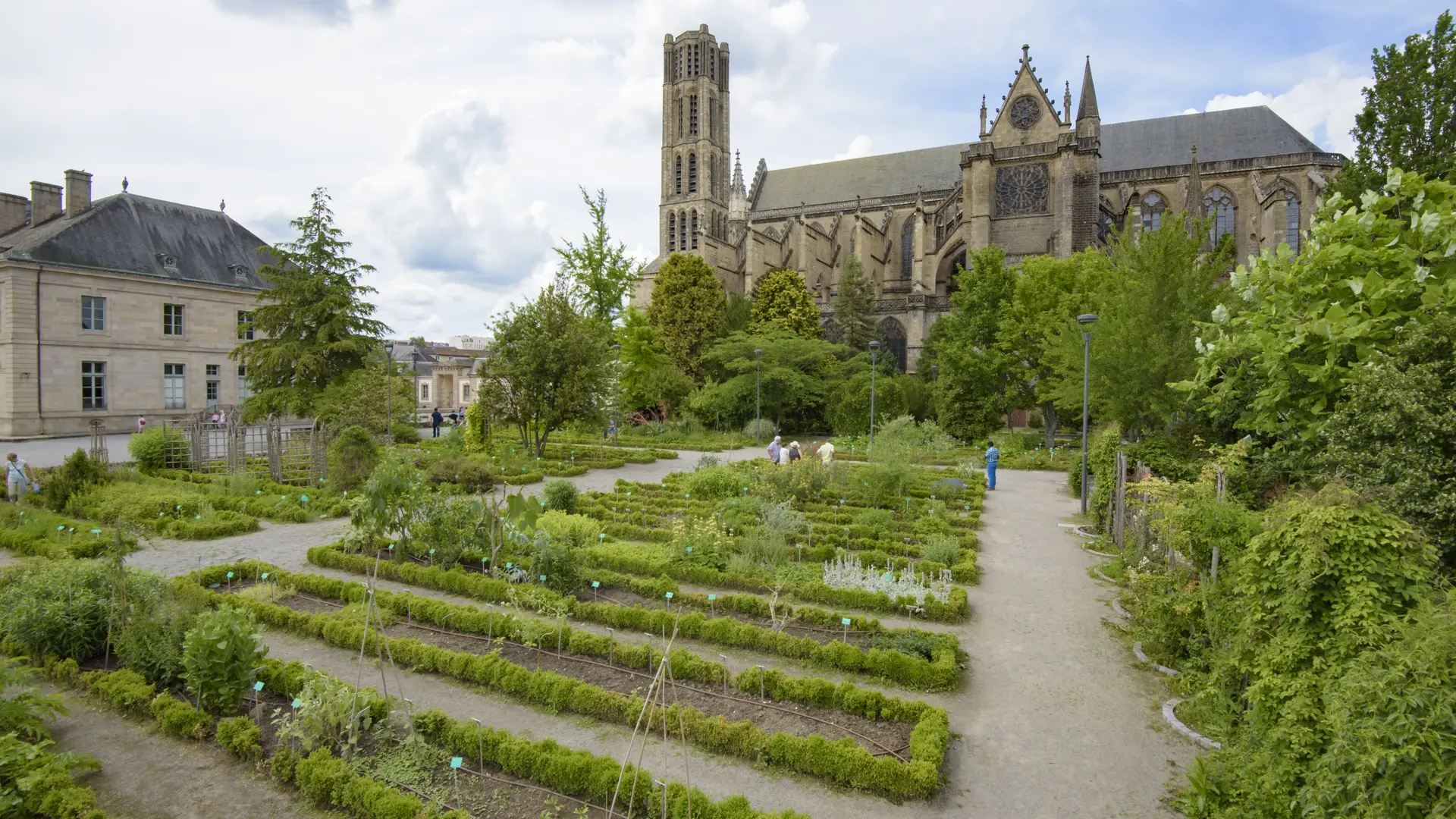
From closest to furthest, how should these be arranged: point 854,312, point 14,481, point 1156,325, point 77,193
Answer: point 1156,325, point 14,481, point 77,193, point 854,312

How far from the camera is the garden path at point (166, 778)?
16.5ft

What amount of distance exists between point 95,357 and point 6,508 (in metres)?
21.9

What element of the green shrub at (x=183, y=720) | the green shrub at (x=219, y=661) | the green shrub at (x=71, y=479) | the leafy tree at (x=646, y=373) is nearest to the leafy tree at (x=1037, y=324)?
the leafy tree at (x=646, y=373)

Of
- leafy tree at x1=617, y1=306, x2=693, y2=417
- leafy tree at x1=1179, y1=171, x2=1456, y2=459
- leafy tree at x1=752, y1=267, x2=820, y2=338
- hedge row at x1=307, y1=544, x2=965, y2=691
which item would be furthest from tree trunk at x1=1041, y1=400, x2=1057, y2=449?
hedge row at x1=307, y1=544, x2=965, y2=691

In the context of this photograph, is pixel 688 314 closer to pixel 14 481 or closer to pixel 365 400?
pixel 365 400

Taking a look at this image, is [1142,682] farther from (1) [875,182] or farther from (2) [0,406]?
(1) [875,182]

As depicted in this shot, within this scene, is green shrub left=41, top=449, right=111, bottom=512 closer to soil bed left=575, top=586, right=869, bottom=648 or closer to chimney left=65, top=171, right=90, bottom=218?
soil bed left=575, top=586, right=869, bottom=648

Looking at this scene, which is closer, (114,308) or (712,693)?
(712,693)

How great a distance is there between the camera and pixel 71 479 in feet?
49.4

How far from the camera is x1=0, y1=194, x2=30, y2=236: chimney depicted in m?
31.5

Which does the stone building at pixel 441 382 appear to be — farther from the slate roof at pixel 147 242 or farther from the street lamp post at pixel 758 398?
the street lamp post at pixel 758 398

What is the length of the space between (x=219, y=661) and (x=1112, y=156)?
53.9 meters

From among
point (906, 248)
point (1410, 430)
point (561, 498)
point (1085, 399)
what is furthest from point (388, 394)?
point (906, 248)

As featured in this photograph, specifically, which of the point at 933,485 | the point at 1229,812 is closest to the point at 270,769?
the point at 1229,812
